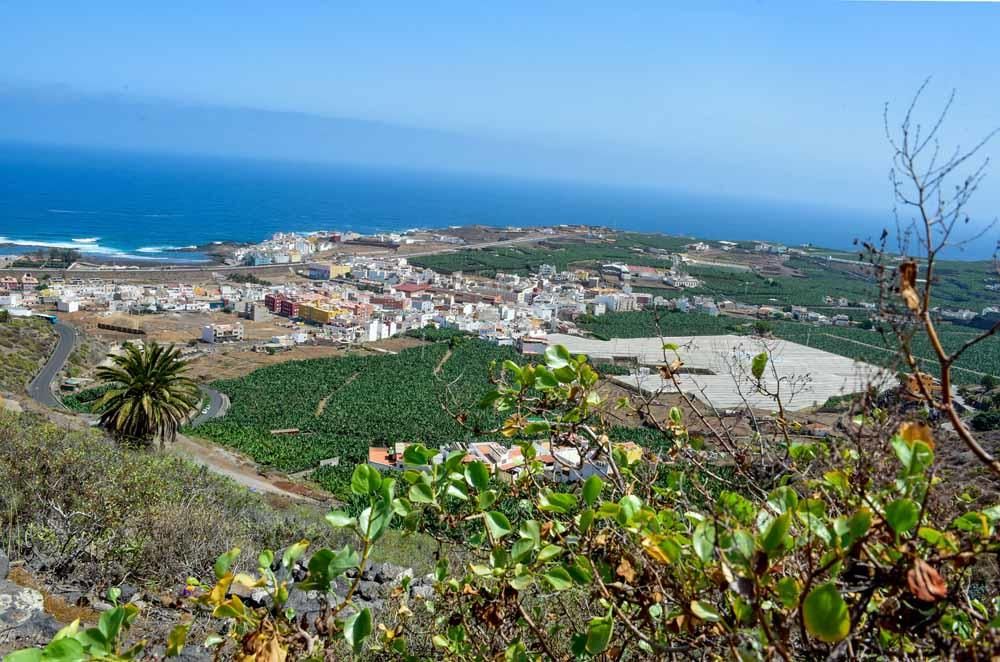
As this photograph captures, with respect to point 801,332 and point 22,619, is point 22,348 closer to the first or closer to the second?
point 22,619

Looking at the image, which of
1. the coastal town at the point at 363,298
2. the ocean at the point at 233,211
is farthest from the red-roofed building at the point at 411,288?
the ocean at the point at 233,211

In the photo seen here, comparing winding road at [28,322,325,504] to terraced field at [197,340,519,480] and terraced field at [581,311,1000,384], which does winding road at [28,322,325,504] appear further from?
terraced field at [581,311,1000,384]

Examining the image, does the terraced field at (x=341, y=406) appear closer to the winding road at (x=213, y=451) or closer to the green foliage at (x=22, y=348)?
the winding road at (x=213, y=451)

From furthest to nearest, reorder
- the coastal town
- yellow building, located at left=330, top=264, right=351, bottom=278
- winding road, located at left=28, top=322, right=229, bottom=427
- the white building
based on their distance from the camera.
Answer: yellow building, located at left=330, top=264, right=351, bottom=278 < the coastal town < the white building < winding road, located at left=28, top=322, right=229, bottom=427

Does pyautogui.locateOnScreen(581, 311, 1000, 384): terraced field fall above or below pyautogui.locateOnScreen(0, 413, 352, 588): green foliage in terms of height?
below

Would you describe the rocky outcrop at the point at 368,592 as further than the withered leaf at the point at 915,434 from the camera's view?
Yes

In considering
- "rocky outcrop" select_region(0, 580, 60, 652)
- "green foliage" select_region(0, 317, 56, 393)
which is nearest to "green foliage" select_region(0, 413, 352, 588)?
"rocky outcrop" select_region(0, 580, 60, 652)
